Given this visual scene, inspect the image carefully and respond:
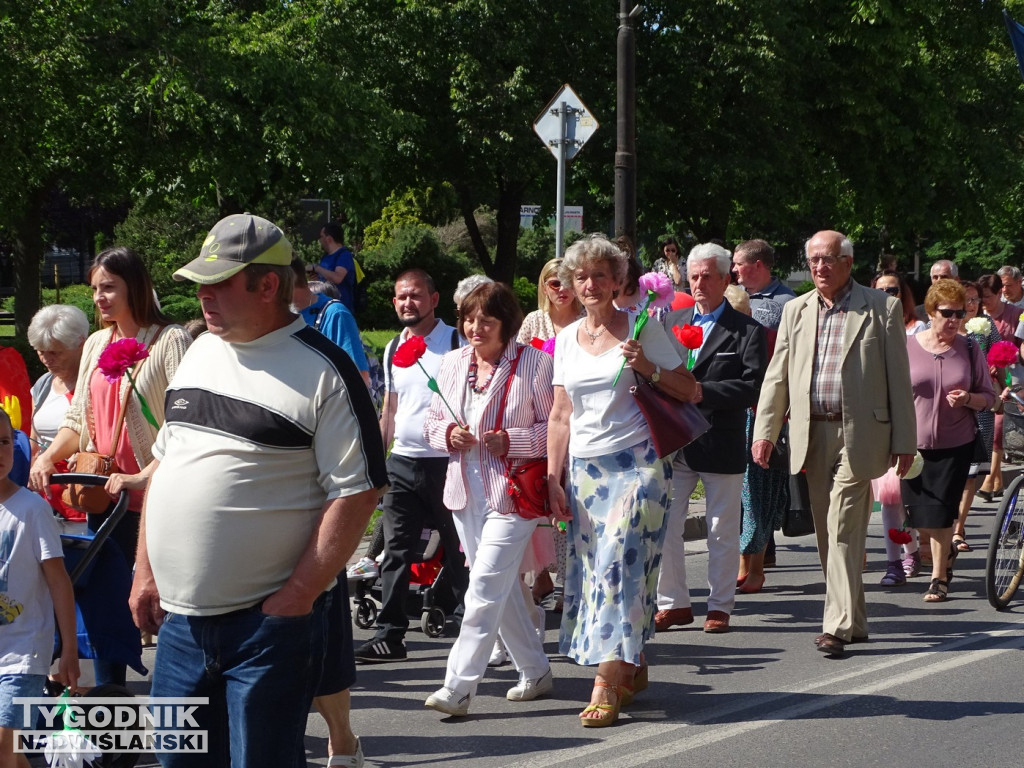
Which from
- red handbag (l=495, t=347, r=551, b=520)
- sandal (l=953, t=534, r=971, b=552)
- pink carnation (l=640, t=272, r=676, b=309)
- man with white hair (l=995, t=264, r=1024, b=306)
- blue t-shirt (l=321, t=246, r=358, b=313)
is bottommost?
sandal (l=953, t=534, r=971, b=552)

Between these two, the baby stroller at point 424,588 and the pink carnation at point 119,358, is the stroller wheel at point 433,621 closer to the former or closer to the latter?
the baby stroller at point 424,588

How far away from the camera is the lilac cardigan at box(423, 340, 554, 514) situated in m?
6.01

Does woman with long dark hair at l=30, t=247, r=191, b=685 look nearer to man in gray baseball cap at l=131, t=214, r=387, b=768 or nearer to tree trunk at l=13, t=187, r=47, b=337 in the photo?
man in gray baseball cap at l=131, t=214, r=387, b=768

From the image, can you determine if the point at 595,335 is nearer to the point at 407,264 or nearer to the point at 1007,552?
the point at 1007,552

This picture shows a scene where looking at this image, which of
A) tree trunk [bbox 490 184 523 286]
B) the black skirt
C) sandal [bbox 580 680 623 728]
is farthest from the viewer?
tree trunk [bbox 490 184 523 286]

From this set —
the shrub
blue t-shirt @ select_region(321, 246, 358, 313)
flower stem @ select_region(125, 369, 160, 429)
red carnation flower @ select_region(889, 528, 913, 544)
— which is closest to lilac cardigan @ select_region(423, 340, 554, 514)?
flower stem @ select_region(125, 369, 160, 429)

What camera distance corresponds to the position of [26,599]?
176 inches

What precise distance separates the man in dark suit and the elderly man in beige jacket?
0.46 m

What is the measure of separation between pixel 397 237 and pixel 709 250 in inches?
1292

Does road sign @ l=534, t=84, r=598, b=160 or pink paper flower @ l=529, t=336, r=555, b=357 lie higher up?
road sign @ l=534, t=84, r=598, b=160

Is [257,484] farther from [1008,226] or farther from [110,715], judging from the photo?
[1008,226]

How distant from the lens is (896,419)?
6.94 m

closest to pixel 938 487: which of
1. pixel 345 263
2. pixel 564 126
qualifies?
pixel 564 126

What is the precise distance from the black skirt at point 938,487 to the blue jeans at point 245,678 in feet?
19.5
